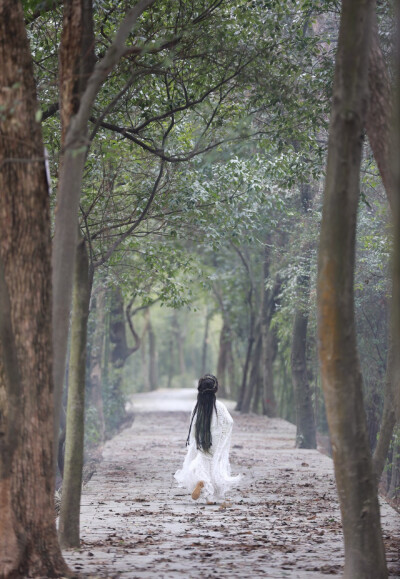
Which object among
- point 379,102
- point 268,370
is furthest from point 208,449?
point 268,370

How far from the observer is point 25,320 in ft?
23.1

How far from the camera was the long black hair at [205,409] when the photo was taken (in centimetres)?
1360

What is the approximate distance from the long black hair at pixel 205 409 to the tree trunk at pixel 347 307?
22.1 feet

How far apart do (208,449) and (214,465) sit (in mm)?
267

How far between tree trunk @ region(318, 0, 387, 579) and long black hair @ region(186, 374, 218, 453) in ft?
22.1

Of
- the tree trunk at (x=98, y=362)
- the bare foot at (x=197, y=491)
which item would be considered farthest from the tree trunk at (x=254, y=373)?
the bare foot at (x=197, y=491)

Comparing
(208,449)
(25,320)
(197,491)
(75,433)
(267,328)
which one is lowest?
(197,491)

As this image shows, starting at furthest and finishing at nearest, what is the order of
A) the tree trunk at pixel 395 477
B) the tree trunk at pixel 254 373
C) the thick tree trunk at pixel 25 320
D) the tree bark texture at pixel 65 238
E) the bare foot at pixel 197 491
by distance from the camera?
the tree trunk at pixel 254 373, the tree trunk at pixel 395 477, the bare foot at pixel 197 491, the tree bark texture at pixel 65 238, the thick tree trunk at pixel 25 320

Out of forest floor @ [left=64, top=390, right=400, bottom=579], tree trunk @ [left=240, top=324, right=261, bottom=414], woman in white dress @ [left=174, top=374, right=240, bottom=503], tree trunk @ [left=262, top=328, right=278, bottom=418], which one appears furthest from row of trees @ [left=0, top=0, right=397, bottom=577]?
tree trunk @ [left=240, top=324, right=261, bottom=414]

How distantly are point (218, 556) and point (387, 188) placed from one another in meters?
4.13

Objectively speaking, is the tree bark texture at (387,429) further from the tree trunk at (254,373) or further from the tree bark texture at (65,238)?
the tree trunk at (254,373)

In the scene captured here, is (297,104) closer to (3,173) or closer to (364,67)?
(364,67)

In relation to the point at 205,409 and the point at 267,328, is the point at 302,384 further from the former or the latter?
the point at 205,409

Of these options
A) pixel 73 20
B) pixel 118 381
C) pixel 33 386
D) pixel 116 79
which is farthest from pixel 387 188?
pixel 118 381
